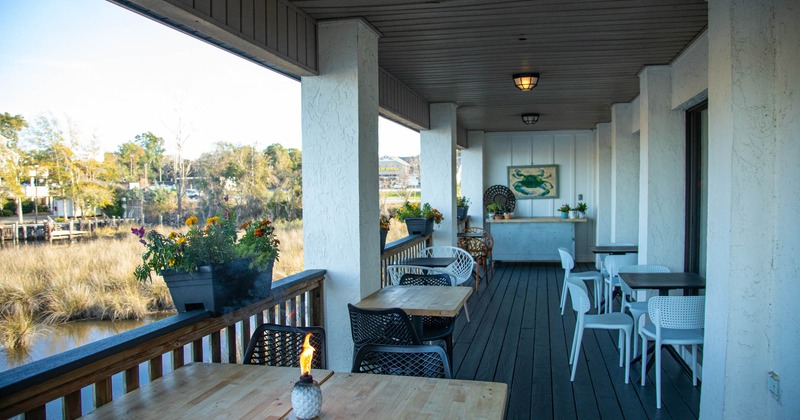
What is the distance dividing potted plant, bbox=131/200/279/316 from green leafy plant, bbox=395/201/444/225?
3.99m

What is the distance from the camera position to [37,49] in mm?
6758

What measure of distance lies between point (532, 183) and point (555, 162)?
0.60 meters

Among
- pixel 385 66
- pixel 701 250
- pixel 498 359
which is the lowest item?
pixel 498 359

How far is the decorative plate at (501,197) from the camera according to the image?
1110cm

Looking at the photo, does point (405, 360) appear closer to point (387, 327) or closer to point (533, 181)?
point (387, 327)

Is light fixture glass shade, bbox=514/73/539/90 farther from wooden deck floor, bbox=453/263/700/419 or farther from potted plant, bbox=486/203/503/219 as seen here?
potted plant, bbox=486/203/503/219

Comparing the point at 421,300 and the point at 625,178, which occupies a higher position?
the point at 625,178

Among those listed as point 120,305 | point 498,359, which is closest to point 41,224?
point 120,305

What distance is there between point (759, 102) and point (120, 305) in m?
6.02

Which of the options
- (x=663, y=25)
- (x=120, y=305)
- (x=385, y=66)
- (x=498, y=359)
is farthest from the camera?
(x=120, y=305)

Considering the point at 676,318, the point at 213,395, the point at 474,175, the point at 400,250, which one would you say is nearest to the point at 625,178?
the point at 474,175

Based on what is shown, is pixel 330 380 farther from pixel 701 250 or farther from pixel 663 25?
pixel 701 250

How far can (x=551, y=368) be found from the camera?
444 cm

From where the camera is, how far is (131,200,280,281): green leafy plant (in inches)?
91.7
